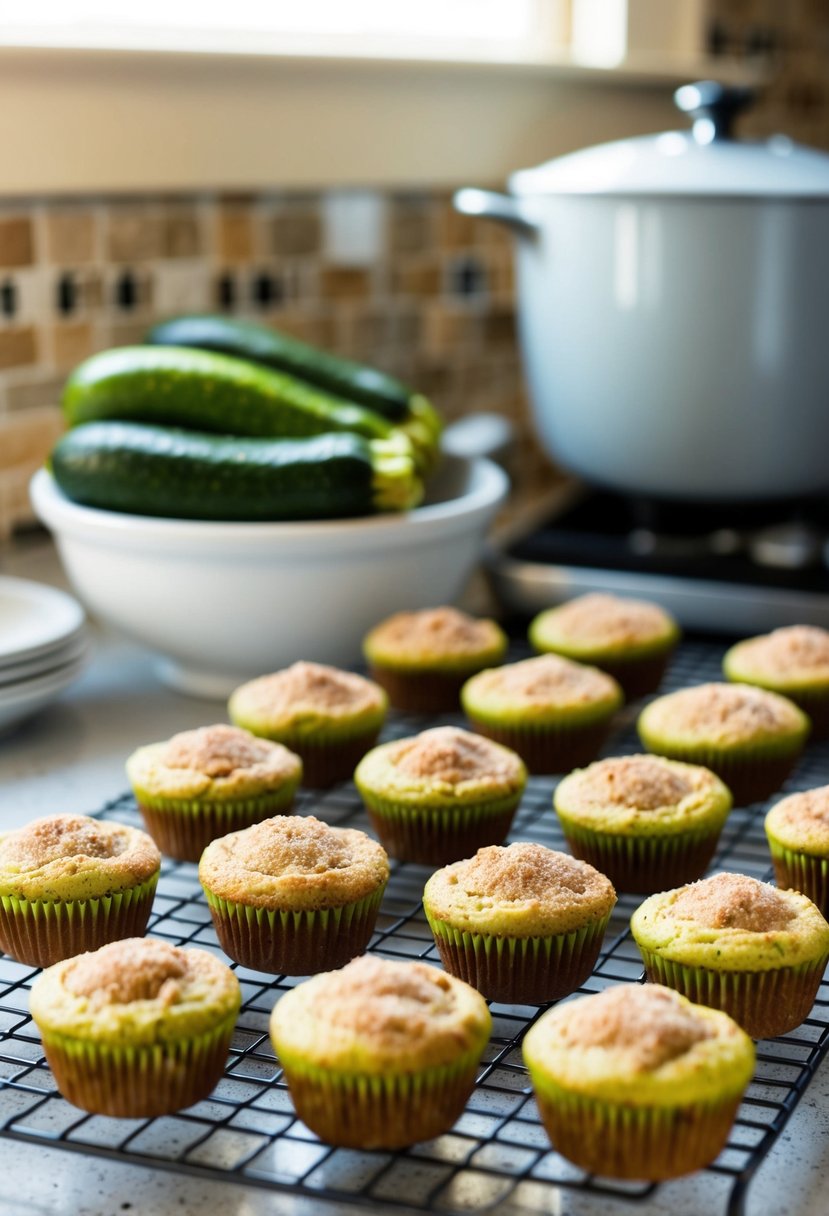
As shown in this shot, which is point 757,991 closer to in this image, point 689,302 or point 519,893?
point 519,893

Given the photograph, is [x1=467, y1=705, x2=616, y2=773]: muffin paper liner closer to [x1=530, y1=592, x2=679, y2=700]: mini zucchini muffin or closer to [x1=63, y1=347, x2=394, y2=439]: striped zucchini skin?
[x1=530, y1=592, x2=679, y2=700]: mini zucchini muffin

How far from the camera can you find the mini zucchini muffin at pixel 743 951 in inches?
33.9

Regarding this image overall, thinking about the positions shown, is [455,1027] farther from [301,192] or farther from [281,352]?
[301,192]

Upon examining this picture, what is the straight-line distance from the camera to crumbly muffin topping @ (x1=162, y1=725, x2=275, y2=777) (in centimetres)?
111

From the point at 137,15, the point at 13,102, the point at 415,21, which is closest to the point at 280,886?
the point at 13,102

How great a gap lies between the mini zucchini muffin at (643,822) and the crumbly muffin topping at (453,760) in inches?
1.9

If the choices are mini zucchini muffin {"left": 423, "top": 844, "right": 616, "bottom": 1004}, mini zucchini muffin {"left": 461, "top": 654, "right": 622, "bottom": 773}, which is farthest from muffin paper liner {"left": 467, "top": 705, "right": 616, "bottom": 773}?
mini zucchini muffin {"left": 423, "top": 844, "right": 616, "bottom": 1004}

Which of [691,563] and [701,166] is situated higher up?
[701,166]

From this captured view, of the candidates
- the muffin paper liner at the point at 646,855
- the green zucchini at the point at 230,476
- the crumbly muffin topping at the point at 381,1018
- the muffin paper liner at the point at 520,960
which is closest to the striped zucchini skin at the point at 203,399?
the green zucchini at the point at 230,476

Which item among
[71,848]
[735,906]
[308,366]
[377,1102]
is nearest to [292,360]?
[308,366]

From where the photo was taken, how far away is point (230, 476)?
Answer: 4.40ft

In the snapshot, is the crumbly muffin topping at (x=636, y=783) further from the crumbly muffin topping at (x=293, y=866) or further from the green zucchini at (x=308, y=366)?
the green zucchini at (x=308, y=366)

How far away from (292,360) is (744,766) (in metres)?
0.62

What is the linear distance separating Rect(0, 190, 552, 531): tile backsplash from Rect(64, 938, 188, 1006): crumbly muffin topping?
38.1 inches
